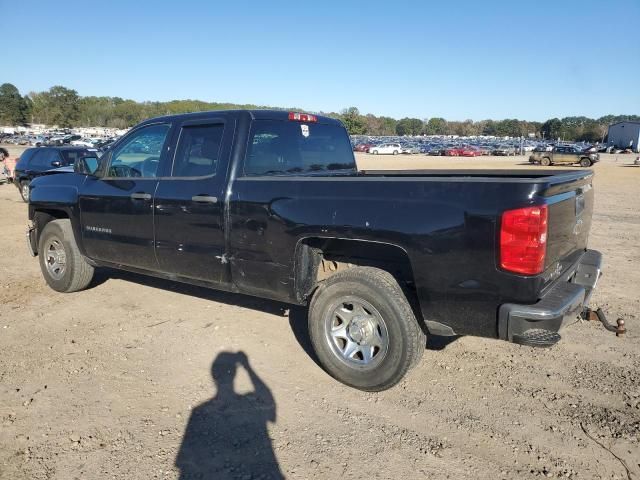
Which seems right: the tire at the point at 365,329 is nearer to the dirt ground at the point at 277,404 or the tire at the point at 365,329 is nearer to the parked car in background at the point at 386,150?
the dirt ground at the point at 277,404

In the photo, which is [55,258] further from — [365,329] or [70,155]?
[70,155]

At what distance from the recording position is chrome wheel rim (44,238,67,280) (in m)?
5.70

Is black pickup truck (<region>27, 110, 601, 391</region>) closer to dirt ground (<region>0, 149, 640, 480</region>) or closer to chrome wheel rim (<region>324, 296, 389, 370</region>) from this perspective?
chrome wheel rim (<region>324, 296, 389, 370</region>)

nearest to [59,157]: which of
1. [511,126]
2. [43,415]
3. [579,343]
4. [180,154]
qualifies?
[180,154]

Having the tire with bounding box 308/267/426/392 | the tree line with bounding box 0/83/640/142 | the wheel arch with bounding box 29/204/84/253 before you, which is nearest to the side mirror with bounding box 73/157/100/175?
the wheel arch with bounding box 29/204/84/253

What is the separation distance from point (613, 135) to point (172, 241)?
104m

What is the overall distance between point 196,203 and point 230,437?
1.97m

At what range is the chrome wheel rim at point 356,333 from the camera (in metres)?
3.47

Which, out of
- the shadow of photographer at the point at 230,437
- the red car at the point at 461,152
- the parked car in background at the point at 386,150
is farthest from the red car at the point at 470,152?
the shadow of photographer at the point at 230,437

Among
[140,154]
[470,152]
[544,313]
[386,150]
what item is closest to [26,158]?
[140,154]

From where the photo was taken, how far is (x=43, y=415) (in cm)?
327

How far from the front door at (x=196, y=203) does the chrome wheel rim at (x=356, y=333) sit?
1081 millimetres

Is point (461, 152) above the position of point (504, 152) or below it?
above

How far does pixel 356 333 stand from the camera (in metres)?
3.57
